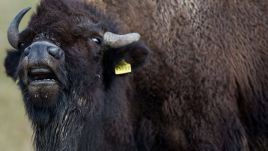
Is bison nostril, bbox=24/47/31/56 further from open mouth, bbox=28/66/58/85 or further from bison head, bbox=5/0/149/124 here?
open mouth, bbox=28/66/58/85

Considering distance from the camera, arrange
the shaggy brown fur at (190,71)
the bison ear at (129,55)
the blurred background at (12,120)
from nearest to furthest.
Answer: the bison ear at (129,55)
the shaggy brown fur at (190,71)
the blurred background at (12,120)

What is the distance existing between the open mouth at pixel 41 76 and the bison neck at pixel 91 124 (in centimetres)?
33

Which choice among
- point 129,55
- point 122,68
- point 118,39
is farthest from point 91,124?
point 118,39

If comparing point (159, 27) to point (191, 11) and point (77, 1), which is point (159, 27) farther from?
point (77, 1)

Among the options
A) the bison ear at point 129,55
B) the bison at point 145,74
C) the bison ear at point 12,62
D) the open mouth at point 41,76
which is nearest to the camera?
the open mouth at point 41,76

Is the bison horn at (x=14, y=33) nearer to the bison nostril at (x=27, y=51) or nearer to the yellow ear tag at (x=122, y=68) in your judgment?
the bison nostril at (x=27, y=51)

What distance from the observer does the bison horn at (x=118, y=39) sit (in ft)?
25.7

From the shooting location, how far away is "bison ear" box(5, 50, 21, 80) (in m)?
8.07

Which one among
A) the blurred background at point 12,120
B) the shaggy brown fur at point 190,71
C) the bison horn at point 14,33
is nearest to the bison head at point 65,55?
the bison horn at point 14,33

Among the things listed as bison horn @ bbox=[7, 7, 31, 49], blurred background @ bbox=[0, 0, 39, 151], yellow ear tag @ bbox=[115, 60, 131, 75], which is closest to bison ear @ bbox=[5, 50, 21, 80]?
bison horn @ bbox=[7, 7, 31, 49]

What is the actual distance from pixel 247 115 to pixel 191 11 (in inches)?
46.6

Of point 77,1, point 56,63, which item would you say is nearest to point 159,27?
point 77,1

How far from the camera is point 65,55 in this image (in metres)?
7.49

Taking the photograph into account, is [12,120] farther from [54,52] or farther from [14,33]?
[54,52]
